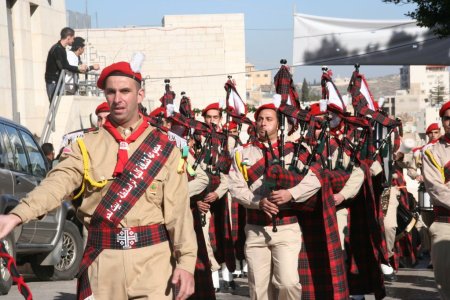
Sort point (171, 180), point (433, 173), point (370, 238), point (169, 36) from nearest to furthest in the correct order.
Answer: point (171, 180), point (433, 173), point (370, 238), point (169, 36)

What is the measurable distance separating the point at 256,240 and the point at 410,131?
7.06m

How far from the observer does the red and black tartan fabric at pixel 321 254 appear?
955 centimetres

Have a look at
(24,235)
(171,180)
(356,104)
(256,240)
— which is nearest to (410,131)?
(356,104)

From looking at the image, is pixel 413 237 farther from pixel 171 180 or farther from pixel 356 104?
pixel 171 180

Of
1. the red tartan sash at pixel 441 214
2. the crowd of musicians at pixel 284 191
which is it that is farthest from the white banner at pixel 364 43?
the red tartan sash at pixel 441 214

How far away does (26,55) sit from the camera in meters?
24.1

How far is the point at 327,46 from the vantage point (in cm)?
1833

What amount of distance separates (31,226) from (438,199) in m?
5.28

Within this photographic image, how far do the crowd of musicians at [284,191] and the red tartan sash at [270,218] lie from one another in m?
0.01

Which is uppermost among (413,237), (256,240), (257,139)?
(257,139)

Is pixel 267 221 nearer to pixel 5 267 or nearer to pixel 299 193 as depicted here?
pixel 299 193

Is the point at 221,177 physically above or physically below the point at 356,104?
below

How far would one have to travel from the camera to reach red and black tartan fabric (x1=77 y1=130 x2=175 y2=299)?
19.8ft

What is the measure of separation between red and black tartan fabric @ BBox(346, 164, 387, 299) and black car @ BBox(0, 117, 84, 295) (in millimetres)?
3471
